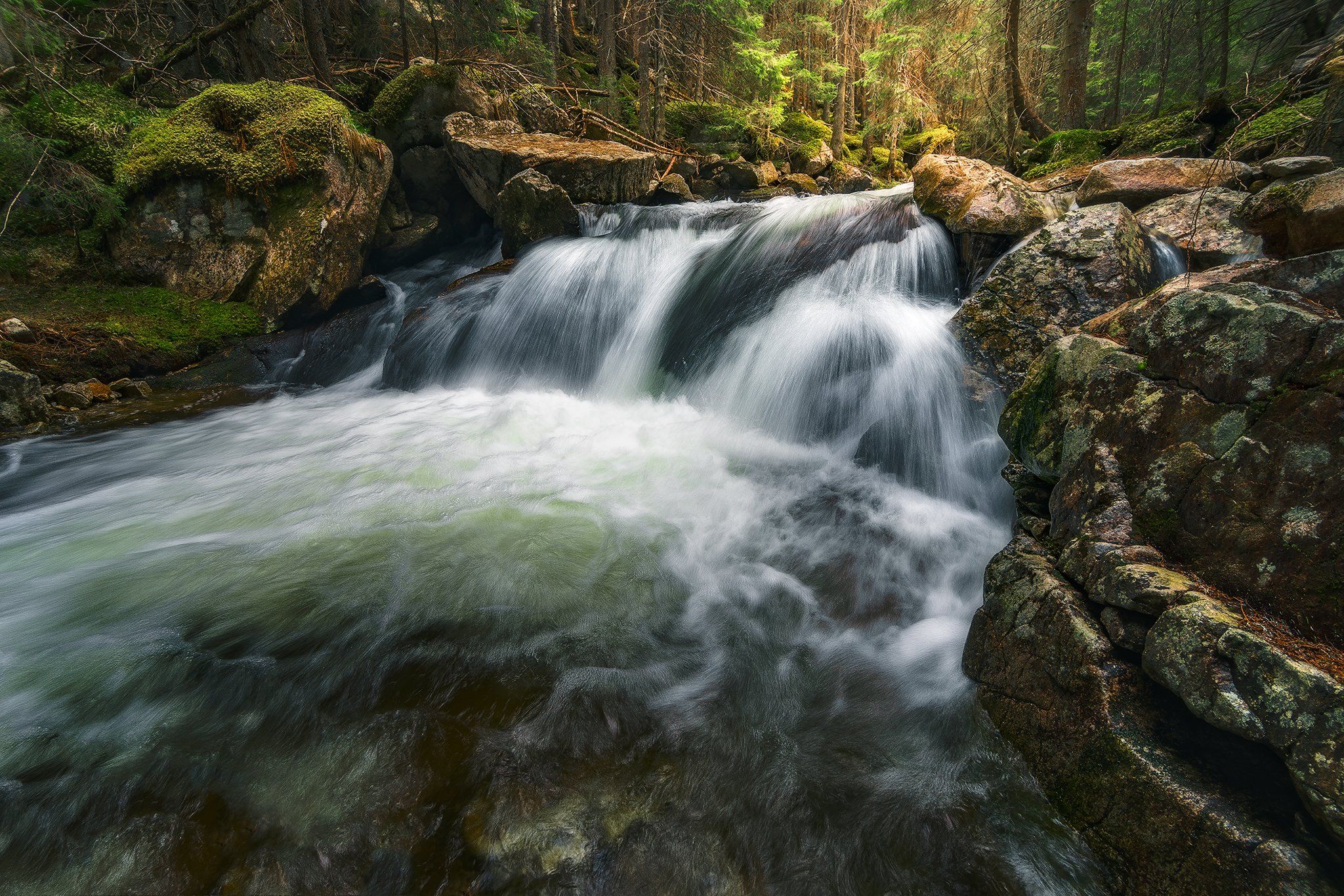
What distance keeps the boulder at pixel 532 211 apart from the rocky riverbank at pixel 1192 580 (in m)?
8.06

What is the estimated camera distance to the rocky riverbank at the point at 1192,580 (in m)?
1.55

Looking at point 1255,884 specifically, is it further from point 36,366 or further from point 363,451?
point 36,366

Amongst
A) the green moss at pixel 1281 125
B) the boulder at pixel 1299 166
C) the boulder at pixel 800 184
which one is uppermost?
the boulder at pixel 800 184

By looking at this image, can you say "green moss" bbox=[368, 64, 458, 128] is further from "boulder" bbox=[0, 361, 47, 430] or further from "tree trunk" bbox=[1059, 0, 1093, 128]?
"tree trunk" bbox=[1059, 0, 1093, 128]

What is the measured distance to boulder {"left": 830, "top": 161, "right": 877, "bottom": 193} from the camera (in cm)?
1568

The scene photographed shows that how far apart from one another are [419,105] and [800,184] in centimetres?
965

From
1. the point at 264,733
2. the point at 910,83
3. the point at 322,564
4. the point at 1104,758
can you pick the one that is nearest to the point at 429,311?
the point at 322,564

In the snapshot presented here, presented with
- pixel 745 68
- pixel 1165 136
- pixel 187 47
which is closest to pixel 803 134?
pixel 745 68

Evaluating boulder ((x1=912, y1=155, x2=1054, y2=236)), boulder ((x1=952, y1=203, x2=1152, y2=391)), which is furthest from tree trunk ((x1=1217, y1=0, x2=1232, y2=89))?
boulder ((x1=952, y1=203, x2=1152, y2=391))

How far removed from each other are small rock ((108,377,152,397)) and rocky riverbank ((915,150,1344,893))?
338 inches

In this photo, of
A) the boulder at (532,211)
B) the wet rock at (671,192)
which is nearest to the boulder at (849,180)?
the wet rock at (671,192)

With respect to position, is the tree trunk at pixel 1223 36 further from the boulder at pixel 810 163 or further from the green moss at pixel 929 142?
the green moss at pixel 929 142

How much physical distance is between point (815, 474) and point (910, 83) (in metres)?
19.6

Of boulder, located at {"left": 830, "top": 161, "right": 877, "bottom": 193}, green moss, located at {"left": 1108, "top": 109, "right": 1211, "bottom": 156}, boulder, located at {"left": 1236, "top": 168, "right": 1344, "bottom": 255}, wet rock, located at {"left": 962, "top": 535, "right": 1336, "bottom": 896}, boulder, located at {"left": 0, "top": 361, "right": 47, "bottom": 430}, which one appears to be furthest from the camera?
boulder, located at {"left": 830, "top": 161, "right": 877, "bottom": 193}
